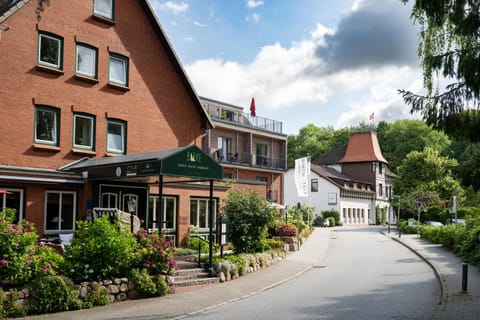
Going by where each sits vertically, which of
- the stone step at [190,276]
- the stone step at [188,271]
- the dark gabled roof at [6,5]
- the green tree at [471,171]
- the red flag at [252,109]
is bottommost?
the stone step at [190,276]

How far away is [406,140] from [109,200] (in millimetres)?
71009

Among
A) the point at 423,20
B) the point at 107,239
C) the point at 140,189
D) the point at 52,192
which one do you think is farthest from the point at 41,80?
the point at 423,20

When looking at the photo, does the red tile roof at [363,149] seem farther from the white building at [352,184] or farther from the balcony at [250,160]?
the balcony at [250,160]

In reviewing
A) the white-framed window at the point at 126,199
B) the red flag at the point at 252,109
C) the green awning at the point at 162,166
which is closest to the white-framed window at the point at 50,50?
the green awning at the point at 162,166

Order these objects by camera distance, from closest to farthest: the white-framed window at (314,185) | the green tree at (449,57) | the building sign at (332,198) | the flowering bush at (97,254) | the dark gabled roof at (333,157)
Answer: the green tree at (449,57)
the flowering bush at (97,254)
the building sign at (332,198)
the white-framed window at (314,185)
the dark gabled roof at (333,157)

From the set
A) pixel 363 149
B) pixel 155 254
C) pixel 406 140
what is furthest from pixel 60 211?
pixel 406 140

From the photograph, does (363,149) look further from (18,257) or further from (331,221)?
(18,257)

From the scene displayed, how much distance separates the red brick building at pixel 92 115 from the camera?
17062 millimetres

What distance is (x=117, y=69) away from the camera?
21.3 metres

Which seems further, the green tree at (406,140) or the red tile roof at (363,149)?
the green tree at (406,140)

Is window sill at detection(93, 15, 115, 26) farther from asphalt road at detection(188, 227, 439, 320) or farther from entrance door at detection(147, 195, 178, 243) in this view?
asphalt road at detection(188, 227, 439, 320)

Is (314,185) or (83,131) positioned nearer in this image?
(83,131)

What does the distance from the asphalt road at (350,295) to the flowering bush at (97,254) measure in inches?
111

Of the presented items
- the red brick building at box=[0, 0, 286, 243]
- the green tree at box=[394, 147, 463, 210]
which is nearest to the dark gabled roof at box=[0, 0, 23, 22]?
the red brick building at box=[0, 0, 286, 243]
